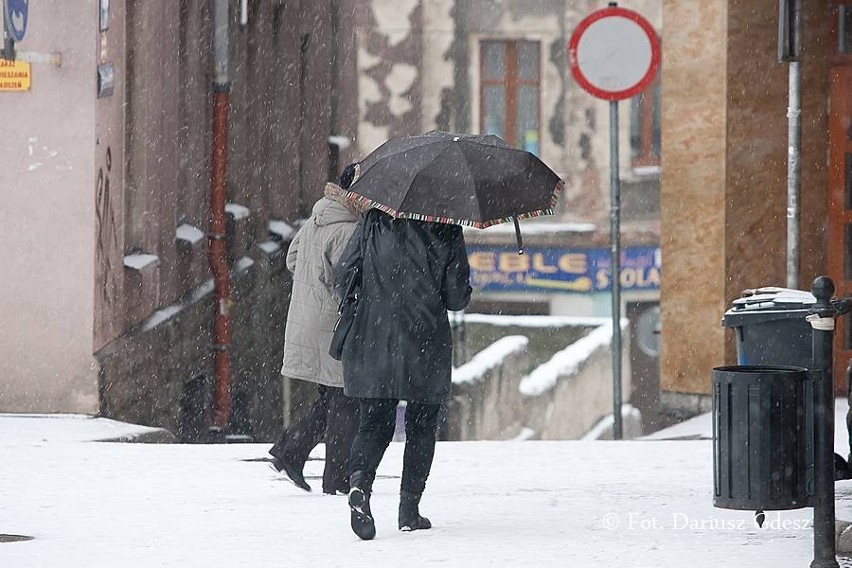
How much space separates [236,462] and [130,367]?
11.0 feet

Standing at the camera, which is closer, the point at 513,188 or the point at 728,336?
the point at 513,188

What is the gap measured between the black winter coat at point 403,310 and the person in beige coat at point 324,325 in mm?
1363

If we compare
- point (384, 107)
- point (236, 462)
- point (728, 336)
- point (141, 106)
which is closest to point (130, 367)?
point (141, 106)

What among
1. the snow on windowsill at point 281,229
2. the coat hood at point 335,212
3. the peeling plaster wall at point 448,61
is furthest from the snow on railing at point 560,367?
the peeling plaster wall at point 448,61

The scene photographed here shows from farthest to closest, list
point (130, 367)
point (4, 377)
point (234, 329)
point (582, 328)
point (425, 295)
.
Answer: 1. point (582, 328)
2. point (234, 329)
3. point (130, 367)
4. point (4, 377)
5. point (425, 295)

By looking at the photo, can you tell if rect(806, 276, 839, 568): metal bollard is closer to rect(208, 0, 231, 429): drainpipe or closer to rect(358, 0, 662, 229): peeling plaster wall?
rect(208, 0, 231, 429): drainpipe

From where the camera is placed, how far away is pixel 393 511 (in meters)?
8.45

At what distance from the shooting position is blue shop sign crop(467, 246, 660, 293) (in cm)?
2875

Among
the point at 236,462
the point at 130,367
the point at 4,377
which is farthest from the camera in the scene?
the point at 130,367

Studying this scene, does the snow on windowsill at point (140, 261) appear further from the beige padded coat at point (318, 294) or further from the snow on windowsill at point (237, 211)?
the beige padded coat at point (318, 294)

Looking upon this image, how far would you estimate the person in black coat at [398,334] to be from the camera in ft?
24.5

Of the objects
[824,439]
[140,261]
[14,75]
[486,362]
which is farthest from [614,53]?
[824,439]

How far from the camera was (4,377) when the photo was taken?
1287cm

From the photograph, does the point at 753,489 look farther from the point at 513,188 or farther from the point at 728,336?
the point at 728,336
